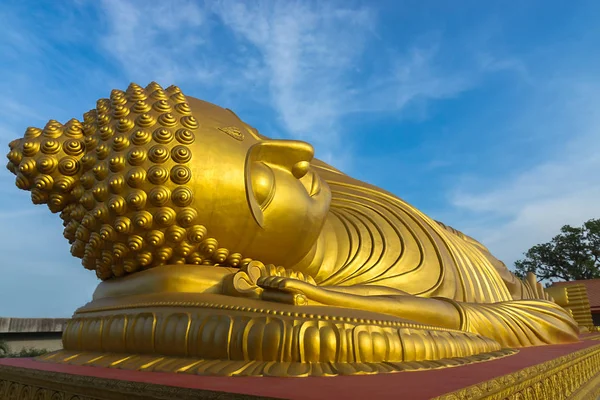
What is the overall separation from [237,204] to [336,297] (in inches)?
28.6

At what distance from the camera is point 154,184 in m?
2.20

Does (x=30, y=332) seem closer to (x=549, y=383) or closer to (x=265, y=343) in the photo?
(x=265, y=343)

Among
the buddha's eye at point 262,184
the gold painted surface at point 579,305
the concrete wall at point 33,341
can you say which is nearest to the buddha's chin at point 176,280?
the buddha's eye at point 262,184

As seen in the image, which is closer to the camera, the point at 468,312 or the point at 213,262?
the point at 213,262

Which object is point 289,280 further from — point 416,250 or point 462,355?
point 416,250

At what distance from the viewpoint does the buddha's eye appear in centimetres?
246

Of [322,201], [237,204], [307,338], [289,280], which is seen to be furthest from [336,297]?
[322,201]

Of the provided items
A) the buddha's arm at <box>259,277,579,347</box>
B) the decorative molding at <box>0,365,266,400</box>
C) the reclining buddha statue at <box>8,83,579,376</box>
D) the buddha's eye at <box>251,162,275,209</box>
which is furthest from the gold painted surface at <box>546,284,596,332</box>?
the decorative molding at <box>0,365,266,400</box>

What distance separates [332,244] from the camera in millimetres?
3184

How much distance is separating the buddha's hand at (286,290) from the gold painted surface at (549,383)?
824 millimetres

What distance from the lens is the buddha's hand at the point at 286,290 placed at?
1.87m

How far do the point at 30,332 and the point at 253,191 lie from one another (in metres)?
9.03

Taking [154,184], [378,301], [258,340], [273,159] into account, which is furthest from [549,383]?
[154,184]

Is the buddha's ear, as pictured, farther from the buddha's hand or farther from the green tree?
the green tree
